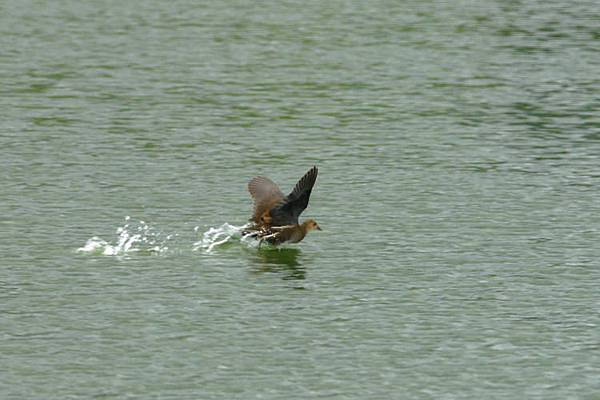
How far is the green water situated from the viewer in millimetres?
14023

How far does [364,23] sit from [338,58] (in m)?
5.46

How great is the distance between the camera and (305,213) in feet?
68.1

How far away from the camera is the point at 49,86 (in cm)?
3039

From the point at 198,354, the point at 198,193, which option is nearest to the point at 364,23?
the point at 198,193

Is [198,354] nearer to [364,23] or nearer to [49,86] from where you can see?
[49,86]

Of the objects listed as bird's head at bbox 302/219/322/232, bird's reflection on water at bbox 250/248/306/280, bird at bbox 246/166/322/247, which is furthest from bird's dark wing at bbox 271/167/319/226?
bird's reflection on water at bbox 250/248/306/280

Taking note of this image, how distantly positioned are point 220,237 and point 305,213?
6.66 feet

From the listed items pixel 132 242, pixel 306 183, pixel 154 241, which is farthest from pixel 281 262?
pixel 132 242

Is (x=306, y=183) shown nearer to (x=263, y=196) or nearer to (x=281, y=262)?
(x=281, y=262)

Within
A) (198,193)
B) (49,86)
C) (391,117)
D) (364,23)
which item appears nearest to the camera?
(198,193)

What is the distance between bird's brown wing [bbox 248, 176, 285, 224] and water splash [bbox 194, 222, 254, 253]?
27cm

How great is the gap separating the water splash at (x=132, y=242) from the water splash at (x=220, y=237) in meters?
0.44

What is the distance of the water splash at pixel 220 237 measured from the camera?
18.7 m

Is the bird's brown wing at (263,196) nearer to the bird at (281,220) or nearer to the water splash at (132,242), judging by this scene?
the bird at (281,220)
